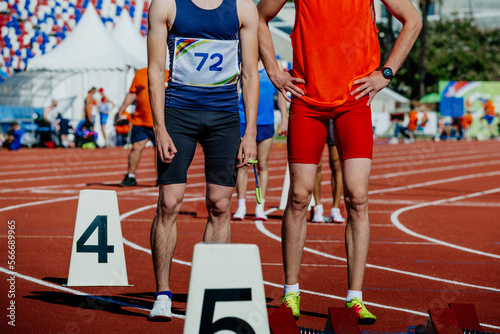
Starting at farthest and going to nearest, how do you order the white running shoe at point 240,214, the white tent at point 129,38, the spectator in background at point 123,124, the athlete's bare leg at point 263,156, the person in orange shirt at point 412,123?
the person in orange shirt at point 412,123
the white tent at point 129,38
the spectator in background at point 123,124
the athlete's bare leg at point 263,156
the white running shoe at point 240,214

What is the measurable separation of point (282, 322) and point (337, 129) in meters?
1.53

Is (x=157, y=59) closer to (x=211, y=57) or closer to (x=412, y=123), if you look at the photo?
(x=211, y=57)

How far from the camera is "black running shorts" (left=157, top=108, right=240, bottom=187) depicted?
5.34 metres

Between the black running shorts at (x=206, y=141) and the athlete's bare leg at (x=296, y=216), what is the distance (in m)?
0.40

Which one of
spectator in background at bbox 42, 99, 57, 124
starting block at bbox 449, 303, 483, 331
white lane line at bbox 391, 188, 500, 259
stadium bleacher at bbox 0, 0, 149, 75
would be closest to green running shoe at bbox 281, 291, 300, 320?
starting block at bbox 449, 303, 483, 331

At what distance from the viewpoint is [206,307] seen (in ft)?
12.9

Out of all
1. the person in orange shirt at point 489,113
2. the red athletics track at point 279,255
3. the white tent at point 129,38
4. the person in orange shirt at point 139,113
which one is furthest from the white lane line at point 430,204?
the person in orange shirt at point 489,113

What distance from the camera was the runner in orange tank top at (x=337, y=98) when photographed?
5.27m

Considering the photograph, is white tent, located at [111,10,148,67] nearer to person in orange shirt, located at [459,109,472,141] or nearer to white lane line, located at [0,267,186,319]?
person in orange shirt, located at [459,109,472,141]

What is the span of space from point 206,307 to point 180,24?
6.40 feet

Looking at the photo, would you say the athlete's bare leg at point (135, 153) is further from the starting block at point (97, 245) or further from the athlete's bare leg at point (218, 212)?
the athlete's bare leg at point (218, 212)

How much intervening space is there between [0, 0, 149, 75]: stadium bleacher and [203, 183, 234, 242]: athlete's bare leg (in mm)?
28592

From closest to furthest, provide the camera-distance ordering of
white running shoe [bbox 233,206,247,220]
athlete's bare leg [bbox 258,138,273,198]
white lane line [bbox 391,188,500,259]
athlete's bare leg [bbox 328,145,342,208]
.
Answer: white lane line [bbox 391,188,500,259] < athlete's bare leg [bbox 328,145,342,208] < white running shoe [bbox 233,206,247,220] < athlete's bare leg [bbox 258,138,273,198]

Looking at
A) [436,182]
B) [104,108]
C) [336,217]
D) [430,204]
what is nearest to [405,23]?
[336,217]
